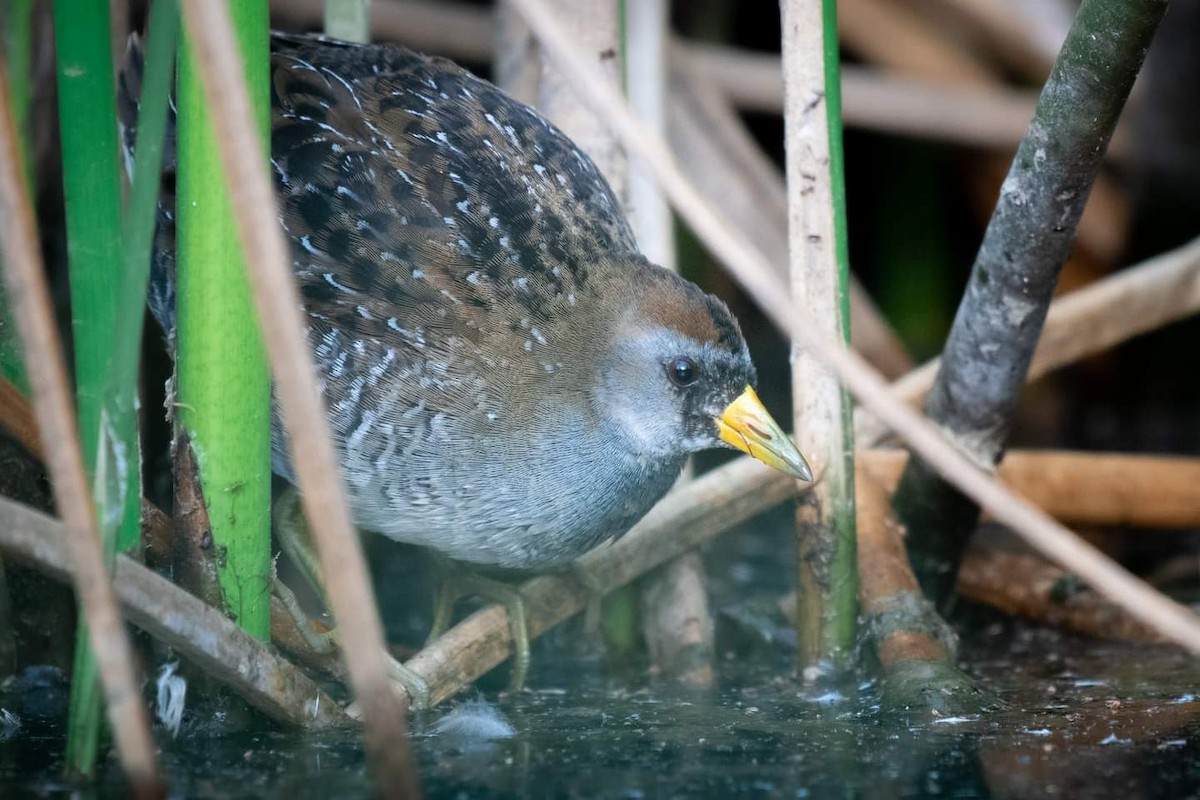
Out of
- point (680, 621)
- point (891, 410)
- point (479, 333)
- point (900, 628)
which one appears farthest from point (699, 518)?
point (891, 410)

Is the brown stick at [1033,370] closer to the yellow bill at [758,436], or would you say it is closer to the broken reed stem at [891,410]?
the yellow bill at [758,436]

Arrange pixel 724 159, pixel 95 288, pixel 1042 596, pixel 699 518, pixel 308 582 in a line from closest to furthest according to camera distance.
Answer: pixel 95 288, pixel 308 582, pixel 699 518, pixel 1042 596, pixel 724 159

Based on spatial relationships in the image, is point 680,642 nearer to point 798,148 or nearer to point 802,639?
point 802,639

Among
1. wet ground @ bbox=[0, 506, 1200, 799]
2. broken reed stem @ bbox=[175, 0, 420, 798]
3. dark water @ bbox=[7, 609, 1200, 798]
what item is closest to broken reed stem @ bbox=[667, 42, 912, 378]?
wet ground @ bbox=[0, 506, 1200, 799]

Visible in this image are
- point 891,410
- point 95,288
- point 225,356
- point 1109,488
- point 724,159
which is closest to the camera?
point 891,410

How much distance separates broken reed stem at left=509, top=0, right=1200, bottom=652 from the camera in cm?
177

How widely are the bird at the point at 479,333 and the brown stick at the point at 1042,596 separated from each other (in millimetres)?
1072

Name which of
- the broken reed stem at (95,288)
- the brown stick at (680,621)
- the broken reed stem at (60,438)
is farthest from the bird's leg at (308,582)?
the broken reed stem at (60,438)

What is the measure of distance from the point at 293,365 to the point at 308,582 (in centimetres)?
153

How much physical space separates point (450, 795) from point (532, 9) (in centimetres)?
118

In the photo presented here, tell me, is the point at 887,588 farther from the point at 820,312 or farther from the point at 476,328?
the point at 476,328

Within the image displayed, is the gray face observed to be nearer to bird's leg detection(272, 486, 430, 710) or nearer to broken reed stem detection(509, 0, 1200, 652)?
bird's leg detection(272, 486, 430, 710)

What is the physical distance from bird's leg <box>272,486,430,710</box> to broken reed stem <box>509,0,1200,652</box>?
1.18m

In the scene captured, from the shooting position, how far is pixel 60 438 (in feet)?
5.65
